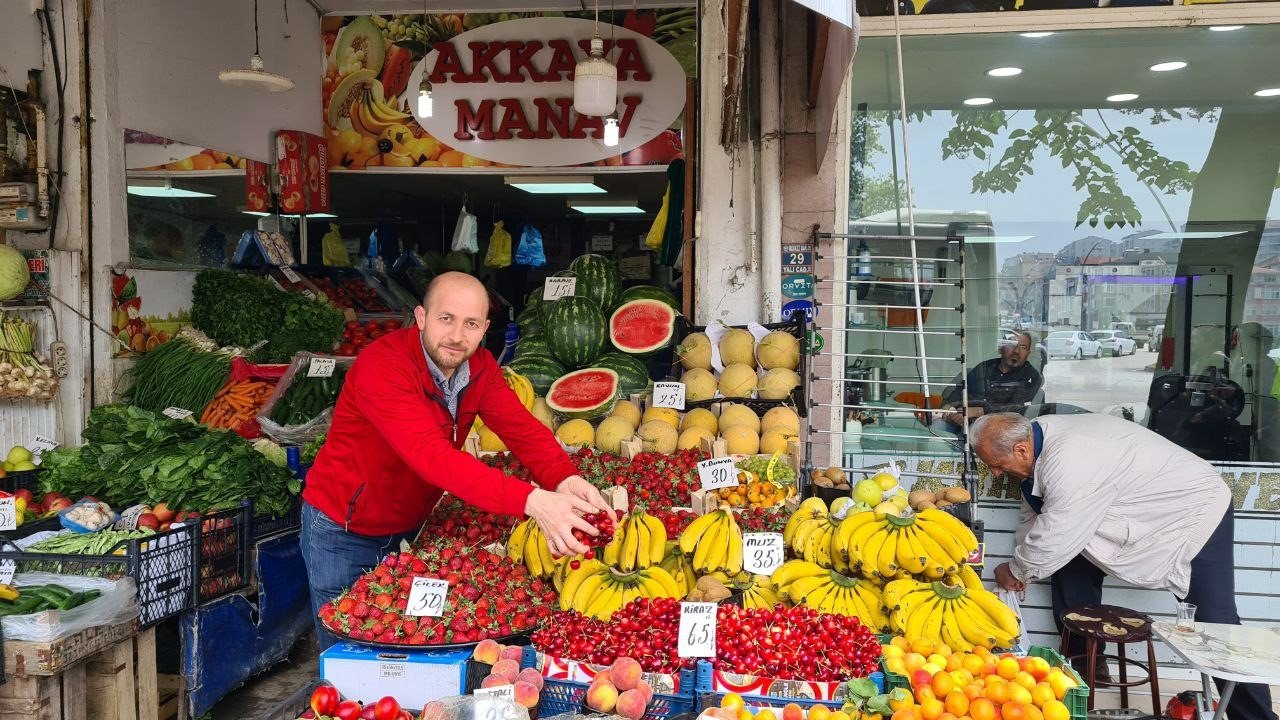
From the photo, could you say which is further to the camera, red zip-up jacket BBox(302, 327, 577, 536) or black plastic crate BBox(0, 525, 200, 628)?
black plastic crate BBox(0, 525, 200, 628)

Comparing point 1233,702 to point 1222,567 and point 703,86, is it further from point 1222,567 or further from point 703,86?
point 703,86

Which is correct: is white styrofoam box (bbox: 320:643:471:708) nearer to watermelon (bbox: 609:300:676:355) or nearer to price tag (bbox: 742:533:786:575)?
price tag (bbox: 742:533:786:575)

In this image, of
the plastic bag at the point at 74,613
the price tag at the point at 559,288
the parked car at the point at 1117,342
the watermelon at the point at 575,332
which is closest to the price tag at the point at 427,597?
the plastic bag at the point at 74,613

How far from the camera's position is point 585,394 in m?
4.53

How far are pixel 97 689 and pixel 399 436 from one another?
1.98 metres

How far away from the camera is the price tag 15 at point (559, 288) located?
5.16 meters

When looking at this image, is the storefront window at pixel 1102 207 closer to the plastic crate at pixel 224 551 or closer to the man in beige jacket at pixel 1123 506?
the man in beige jacket at pixel 1123 506

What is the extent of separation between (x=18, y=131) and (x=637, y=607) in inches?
178

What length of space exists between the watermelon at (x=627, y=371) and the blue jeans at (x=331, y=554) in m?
1.81

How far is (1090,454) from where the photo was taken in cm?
382

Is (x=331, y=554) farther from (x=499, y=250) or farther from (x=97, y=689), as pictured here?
(x=499, y=250)

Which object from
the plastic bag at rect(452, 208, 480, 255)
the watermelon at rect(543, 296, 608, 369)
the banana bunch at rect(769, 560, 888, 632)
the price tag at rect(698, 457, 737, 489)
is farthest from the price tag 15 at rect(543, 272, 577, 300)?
the banana bunch at rect(769, 560, 888, 632)

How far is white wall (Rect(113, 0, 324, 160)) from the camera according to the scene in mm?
5184

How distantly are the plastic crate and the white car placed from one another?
444 cm
